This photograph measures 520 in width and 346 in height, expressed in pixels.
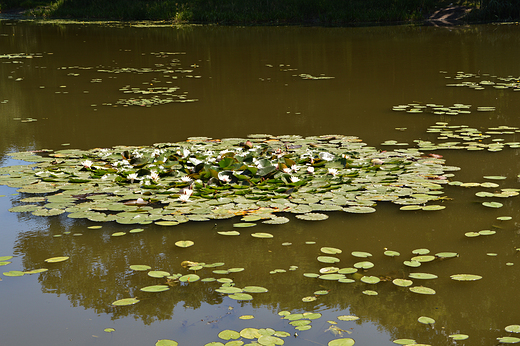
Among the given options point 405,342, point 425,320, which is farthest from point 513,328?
point 405,342

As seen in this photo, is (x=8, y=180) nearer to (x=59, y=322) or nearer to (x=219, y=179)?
(x=219, y=179)

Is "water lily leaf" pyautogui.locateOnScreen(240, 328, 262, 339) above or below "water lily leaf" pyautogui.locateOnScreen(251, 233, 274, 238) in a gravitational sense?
below

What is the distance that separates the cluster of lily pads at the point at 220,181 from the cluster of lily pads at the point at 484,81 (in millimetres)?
4105

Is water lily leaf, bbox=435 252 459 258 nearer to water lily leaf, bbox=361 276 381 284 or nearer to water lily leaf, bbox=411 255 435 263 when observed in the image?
water lily leaf, bbox=411 255 435 263

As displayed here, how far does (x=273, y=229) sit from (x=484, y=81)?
21.8 feet

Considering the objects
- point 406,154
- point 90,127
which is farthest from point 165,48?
point 406,154

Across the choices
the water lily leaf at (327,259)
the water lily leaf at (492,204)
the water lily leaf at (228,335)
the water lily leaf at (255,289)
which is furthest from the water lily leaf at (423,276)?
the water lily leaf at (492,204)

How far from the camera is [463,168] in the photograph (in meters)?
4.48

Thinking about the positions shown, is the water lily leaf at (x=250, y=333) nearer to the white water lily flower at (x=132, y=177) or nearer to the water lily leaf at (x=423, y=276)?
the water lily leaf at (x=423, y=276)

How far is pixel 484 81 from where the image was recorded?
8734 mm

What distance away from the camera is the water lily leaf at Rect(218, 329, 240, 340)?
2254 mm

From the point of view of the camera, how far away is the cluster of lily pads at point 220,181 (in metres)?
3.67

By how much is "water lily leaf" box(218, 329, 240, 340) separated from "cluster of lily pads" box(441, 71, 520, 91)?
23.3ft

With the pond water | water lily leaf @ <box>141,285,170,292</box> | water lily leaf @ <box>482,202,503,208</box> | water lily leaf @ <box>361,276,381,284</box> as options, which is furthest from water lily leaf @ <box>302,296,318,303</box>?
water lily leaf @ <box>482,202,503,208</box>
